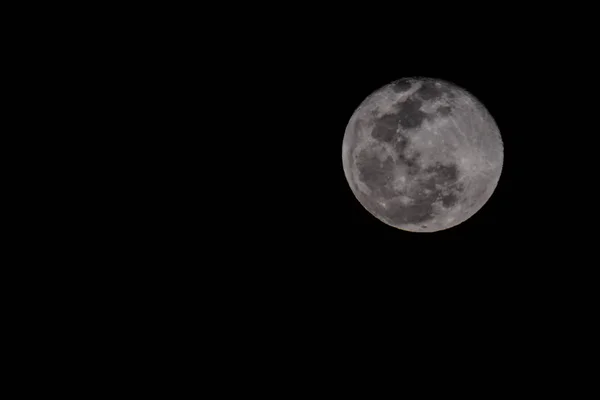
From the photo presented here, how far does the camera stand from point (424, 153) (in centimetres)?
452

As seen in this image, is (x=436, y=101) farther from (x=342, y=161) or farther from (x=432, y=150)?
(x=342, y=161)

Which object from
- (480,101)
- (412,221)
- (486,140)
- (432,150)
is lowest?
(412,221)

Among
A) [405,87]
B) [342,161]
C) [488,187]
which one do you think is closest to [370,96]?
[405,87]

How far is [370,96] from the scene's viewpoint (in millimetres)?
5027

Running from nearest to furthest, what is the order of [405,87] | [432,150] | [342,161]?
[432,150] → [405,87] → [342,161]

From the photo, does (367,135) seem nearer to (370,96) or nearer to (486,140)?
(370,96)

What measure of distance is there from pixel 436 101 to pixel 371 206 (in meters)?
1.18

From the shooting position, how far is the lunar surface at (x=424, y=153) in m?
4.55

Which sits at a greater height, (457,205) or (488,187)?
(488,187)

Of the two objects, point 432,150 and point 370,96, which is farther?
point 370,96

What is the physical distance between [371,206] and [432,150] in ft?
2.83

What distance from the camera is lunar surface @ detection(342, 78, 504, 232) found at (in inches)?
179

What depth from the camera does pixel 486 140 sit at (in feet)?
15.6

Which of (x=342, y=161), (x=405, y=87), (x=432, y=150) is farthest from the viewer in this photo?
(x=342, y=161)
